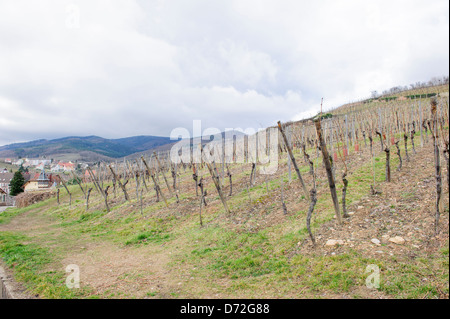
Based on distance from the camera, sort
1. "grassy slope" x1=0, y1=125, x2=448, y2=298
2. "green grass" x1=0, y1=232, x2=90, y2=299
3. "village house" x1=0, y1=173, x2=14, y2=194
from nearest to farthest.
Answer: "grassy slope" x1=0, y1=125, x2=448, y2=298, "green grass" x1=0, y1=232, x2=90, y2=299, "village house" x1=0, y1=173, x2=14, y2=194

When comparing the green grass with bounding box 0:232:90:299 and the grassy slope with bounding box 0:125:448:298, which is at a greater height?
the grassy slope with bounding box 0:125:448:298

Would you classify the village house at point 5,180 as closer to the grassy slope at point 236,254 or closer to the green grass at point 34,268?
the grassy slope at point 236,254

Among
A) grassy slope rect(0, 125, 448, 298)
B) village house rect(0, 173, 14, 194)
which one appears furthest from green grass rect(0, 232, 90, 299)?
village house rect(0, 173, 14, 194)

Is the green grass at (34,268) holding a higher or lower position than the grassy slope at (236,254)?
lower

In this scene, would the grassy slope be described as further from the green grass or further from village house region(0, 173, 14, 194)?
village house region(0, 173, 14, 194)

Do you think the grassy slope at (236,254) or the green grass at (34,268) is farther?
the green grass at (34,268)

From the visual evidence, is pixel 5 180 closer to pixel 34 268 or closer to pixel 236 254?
pixel 34 268

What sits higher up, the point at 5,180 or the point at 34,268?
the point at 5,180

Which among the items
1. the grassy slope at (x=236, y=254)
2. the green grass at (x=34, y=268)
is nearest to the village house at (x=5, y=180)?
the grassy slope at (x=236, y=254)

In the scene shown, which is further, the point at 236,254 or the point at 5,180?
the point at 5,180

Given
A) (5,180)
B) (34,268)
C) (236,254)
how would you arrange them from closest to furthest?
(236,254)
(34,268)
(5,180)

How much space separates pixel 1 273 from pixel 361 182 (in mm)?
11501

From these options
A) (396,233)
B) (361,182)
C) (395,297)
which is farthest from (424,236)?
(361,182)

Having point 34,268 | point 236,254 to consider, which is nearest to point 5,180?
point 34,268
